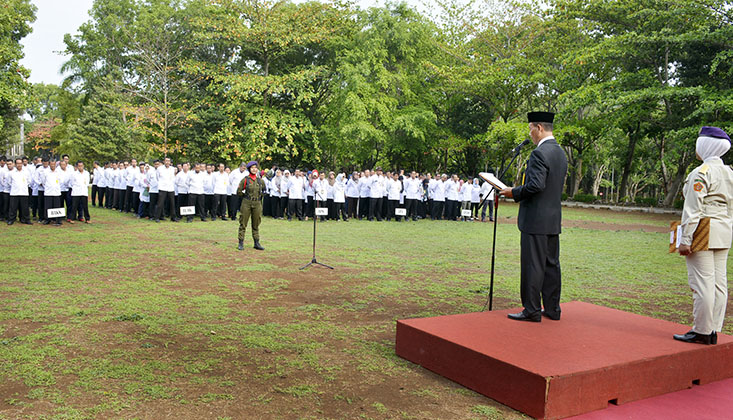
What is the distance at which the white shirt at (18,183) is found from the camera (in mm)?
13711

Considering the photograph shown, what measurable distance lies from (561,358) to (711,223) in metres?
1.99

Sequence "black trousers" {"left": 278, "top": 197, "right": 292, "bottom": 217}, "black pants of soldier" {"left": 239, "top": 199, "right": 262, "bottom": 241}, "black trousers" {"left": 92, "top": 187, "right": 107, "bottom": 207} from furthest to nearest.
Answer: "black trousers" {"left": 92, "top": 187, "right": 107, "bottom": 207}
"black trousers" {"left": 278, "top": 197, "right": 292, "bottom": 217}
"black pants of soldier" {"left": 239, "top": 199, "right": 262, "bottom": 241}

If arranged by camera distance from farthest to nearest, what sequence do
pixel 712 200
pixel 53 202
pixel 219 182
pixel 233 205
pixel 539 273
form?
pixel 233 205 → pixel 219 182 → pixel 53 202 → pixel 539 273 → pixel 712 200

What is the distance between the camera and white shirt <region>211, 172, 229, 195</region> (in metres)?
17.4

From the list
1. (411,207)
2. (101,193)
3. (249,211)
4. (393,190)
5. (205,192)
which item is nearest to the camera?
(249,211)

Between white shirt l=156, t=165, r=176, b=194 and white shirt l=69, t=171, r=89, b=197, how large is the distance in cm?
201

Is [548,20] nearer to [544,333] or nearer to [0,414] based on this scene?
[544,333]

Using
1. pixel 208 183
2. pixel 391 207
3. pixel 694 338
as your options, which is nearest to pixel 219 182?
pixel 208 183

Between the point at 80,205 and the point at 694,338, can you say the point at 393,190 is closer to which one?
the point at 80,205

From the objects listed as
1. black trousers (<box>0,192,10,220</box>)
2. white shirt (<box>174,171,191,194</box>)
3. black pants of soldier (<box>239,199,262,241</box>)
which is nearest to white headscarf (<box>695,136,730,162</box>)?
black pants of soldier (<box>239,199,262,241</box>)

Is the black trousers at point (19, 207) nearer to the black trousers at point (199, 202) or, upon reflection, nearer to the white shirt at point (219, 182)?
the black trousers at point (199, 202)

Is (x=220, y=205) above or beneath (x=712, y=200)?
beneath

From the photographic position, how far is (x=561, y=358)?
3.85m

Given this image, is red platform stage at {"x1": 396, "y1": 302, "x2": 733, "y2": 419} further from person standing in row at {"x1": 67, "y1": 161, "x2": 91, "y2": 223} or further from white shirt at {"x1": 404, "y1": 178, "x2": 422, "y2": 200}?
white shirt at {"x1": 404, "y1": 178, "x2": 422, "y2": 200}
